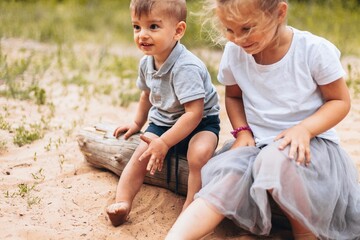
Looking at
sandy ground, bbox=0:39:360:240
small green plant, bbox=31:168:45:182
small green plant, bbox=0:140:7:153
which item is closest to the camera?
sandy ground, bbox=0:39:360:240

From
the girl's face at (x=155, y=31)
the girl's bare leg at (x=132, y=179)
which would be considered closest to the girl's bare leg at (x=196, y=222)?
the girl's bare leg at (x=132, y=179)

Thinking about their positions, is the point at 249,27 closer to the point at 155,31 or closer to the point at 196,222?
the point at 155,31

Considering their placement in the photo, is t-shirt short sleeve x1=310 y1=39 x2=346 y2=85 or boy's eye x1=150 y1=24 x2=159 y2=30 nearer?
t-shirt short sleeve x1=310 y1=39 x2=346 y2=85

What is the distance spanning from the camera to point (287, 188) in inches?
98.9

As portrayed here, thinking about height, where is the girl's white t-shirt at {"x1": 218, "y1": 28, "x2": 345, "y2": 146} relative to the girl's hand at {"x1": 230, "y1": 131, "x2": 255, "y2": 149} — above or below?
above

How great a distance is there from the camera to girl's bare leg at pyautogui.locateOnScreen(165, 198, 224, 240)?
8.18 feet

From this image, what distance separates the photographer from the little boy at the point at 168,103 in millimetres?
2939

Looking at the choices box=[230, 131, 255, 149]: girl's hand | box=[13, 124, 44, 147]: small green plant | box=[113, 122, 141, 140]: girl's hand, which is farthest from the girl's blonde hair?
box=[13, 124, 44, 147]: small green plant

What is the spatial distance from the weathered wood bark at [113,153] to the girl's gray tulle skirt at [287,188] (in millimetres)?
500

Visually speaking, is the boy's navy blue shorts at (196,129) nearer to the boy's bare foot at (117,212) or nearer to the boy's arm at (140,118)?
the boy's arm at (140,118)

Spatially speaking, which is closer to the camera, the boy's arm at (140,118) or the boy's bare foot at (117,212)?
the boy's bare foot at (117,212)

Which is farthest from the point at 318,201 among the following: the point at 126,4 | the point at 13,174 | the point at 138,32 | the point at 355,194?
the point at 126,4

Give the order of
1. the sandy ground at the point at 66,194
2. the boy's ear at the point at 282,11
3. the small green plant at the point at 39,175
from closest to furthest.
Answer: the boy's ear at the point at 282,11, the sandy ground at the point at 66,194, the small green plant at the point at 39,175

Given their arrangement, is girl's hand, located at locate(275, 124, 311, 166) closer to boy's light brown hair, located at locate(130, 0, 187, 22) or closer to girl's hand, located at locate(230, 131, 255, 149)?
girl's hand, located at locate(230, 131, 255, 149)
